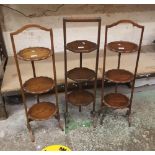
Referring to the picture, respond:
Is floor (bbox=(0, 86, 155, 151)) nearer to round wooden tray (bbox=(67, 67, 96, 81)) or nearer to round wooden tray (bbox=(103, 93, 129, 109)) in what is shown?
round wooden tray (bbox=(103, 93, 129, 109))

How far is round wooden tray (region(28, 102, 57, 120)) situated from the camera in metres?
1.98

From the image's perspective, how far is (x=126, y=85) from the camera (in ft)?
9.04

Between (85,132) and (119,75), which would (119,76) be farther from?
(85,132)

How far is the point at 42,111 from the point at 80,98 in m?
0.37

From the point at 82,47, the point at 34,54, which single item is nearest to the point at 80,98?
the point at 82,47

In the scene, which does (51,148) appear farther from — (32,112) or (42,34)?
(42,34)

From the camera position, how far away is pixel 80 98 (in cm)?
216

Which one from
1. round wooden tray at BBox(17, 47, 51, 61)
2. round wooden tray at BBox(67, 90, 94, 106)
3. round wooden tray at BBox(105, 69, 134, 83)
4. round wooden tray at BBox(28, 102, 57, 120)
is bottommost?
round wooden tray at BBox(28, 102, 57, 120)

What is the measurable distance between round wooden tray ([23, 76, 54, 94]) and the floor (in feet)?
1.57

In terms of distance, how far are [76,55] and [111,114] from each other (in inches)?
33.5

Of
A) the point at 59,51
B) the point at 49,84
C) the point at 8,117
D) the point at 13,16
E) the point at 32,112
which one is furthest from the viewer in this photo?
the point at 59,51

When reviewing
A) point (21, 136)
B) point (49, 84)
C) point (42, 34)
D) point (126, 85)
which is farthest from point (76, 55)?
point (21, 136)

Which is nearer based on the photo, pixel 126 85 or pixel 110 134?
pixel 110 134

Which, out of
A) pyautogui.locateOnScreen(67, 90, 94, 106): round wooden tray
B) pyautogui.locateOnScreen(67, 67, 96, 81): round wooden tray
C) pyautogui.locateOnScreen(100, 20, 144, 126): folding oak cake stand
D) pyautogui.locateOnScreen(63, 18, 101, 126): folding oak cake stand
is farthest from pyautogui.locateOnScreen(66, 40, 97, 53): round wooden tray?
pyautogui.locateOnScreen(67, 90, 94, 106): round wooden tray
